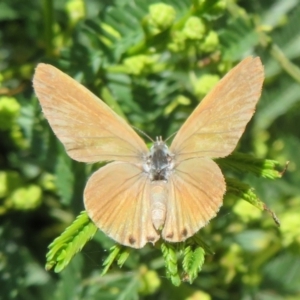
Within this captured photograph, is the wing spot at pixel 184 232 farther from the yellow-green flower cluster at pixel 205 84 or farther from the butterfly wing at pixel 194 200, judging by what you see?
the yellow-green flower cluster at pixel 205 84

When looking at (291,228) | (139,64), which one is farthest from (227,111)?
(291,228)

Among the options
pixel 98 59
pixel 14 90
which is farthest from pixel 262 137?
pixel 14 90

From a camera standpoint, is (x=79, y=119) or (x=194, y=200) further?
(x=79, y=119)

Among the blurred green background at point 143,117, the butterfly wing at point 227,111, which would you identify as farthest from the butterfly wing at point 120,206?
the blurred green background at point 143,117

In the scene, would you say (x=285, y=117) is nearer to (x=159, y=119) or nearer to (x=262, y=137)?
(x=262, y=137)

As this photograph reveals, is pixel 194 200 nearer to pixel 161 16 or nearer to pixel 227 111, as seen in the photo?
pixel 227 111

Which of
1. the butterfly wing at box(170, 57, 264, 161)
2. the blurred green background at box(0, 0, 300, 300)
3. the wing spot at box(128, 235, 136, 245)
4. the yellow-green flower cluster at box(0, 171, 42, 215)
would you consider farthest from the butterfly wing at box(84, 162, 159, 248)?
the yellow-green flower cluster at box(0, 171, 42, 215)
